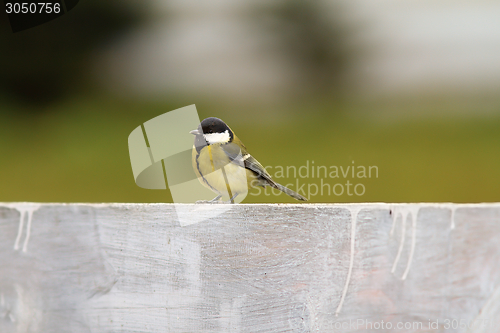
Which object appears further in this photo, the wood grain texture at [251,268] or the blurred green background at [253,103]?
the blurred green background at [253,103]

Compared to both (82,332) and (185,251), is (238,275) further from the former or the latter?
(82,332)

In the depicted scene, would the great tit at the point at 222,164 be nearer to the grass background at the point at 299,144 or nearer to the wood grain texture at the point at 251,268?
the grass background at the point at 299,144

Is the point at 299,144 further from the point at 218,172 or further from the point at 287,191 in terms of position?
the point at 218,172

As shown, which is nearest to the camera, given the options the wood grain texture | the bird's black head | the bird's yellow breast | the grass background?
the wood grain texture

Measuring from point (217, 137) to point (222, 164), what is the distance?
296 millimetres

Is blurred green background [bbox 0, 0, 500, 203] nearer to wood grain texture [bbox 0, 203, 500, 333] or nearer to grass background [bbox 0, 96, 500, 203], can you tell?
grass background [bbox 0, 96, 500, 203]

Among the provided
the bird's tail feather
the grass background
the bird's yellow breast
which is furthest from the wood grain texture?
the grass background

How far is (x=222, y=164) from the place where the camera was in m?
2.27

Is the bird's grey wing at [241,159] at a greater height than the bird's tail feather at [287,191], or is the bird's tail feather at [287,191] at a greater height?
the bird's grey wing at [241,159]

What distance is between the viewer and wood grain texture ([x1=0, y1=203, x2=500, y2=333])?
1.12 metres

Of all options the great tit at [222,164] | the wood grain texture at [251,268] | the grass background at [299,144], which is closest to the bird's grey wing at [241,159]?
the great tit at [222,164]

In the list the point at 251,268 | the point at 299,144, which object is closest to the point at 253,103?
the point at 299,144

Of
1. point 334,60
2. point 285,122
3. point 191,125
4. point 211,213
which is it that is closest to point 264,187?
point 191,125

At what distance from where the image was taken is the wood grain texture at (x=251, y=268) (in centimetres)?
112
